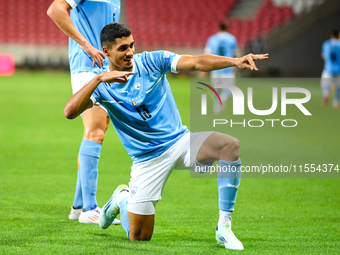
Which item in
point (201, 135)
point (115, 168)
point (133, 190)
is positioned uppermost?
point (201, 135)

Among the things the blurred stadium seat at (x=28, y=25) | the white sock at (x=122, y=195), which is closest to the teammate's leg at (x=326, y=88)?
the white sock at (x=122, y=195)

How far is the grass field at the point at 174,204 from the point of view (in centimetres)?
343

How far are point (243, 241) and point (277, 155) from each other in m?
3.74

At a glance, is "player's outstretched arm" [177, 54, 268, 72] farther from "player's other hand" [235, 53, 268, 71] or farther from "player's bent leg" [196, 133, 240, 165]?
"player's bent leg" [196, 133, 240, 165]

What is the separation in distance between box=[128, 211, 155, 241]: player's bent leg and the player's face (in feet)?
3.66

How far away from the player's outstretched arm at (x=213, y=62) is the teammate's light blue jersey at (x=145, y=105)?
0.10 metres

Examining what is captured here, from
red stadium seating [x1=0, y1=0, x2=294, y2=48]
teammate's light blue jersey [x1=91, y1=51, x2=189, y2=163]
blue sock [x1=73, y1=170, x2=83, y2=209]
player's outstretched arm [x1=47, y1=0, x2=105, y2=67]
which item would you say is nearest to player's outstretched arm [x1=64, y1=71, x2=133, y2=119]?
teammate's light blue jersey [x1=91, y1=51, x2=189, y2=163]

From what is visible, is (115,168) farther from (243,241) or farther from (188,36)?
(188,36)

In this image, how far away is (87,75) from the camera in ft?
13.8

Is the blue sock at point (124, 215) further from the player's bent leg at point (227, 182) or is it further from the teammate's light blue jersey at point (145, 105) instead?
the player's bent leg at point (227, 182)

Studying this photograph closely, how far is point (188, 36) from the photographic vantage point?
26.8 meters

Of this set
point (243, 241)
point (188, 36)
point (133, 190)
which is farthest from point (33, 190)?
point (188, 36)

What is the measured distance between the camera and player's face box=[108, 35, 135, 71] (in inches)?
137

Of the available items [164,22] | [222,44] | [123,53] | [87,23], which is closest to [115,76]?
[123,53]
